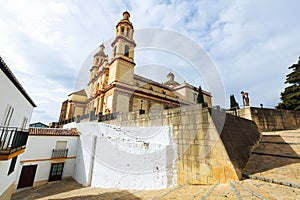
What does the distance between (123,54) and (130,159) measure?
1422 cm

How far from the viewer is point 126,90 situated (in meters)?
16.0

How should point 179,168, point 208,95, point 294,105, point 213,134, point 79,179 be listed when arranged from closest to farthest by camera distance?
1. point 213,134
2. point 179,168
3. point 79,179
4. point 294,105
5. point 208,95

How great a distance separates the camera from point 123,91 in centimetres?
1583

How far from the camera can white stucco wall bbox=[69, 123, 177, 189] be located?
17.0 feet

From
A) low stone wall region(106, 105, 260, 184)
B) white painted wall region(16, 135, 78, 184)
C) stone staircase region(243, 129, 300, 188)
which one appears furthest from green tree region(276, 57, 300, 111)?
white painted wall region(16, 135, 78, 184)

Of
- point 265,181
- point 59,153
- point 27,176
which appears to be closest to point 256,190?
point 265,181

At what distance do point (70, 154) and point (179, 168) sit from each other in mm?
10856

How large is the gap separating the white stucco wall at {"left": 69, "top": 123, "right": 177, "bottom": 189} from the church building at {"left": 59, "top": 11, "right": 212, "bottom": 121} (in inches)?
239

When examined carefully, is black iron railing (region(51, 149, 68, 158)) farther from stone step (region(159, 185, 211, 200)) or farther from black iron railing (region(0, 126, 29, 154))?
stone step (region(159, 185, 211, 200))

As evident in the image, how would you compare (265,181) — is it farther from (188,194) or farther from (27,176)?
(27,176)

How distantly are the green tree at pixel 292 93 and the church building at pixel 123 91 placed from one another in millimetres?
12206

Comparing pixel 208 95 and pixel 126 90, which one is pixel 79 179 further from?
pixel 208 95

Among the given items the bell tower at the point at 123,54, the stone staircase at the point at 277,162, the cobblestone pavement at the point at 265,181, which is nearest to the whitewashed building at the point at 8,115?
the cobblestone pavement at the point at 265,181

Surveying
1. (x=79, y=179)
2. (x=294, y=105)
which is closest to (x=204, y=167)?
(x=79, y=179)
